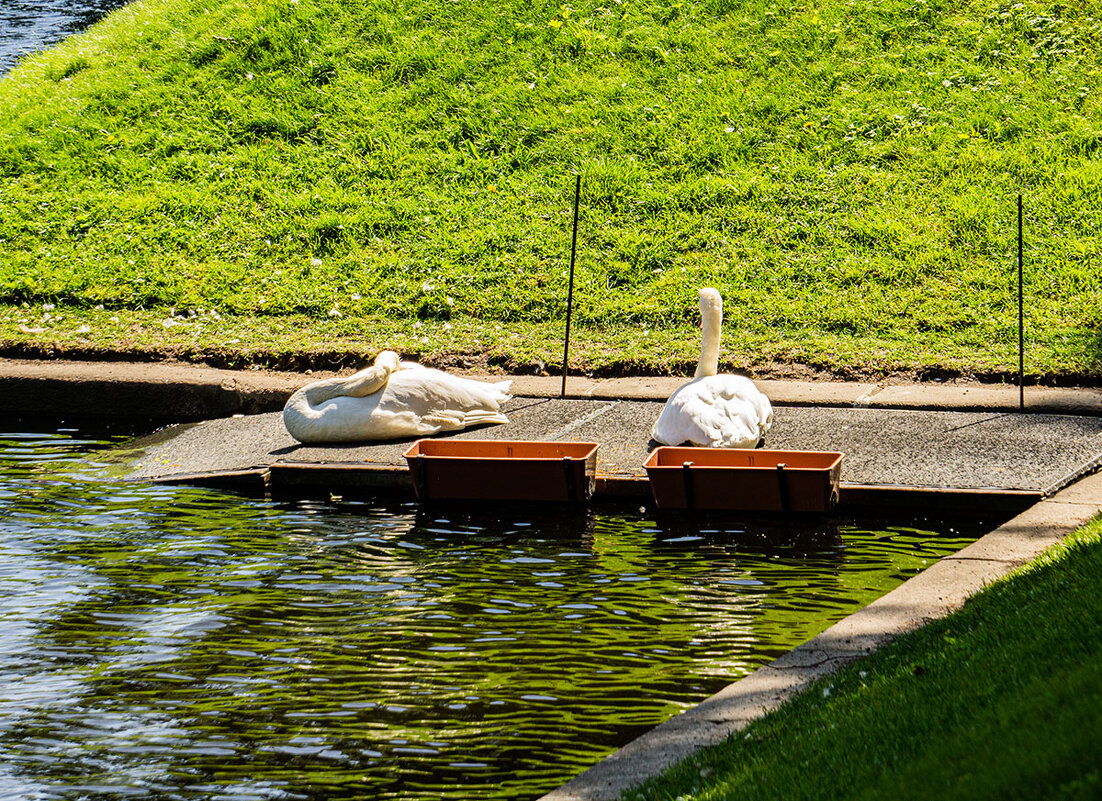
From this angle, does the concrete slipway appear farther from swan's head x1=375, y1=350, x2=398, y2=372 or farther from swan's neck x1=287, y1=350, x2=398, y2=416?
swan's head x1=375, y1=350, x2=398, y2=372

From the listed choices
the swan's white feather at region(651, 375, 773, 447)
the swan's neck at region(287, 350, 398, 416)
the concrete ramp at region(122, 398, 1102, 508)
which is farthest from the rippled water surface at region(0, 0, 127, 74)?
the swan's white feather at region(651, 375, 773, 447)

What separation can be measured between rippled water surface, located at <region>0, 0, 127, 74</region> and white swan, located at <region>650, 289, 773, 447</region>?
19374 mm

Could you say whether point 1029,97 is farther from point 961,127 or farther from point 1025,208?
point 1025,208

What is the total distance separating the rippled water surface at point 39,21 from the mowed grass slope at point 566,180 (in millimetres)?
3638

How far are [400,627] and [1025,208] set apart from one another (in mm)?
11296

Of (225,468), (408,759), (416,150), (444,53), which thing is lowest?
(408,759)

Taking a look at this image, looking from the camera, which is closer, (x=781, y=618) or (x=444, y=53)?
(x=781, y=618)

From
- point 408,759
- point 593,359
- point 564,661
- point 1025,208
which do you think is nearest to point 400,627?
point 564,661

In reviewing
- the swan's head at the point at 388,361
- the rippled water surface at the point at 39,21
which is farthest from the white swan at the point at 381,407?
the rippled water surface at the point at 39,21

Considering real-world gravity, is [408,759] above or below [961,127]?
below

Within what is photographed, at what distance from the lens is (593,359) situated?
1277 cm

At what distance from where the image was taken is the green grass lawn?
343 centimetres

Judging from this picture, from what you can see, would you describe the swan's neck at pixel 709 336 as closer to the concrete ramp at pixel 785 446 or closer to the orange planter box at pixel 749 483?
the concrete ramp at pixel 785 446

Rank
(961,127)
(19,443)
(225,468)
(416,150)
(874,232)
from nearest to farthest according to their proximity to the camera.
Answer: (225,468)
(19,443)
(874,232)
(961,127)
(416,150)
